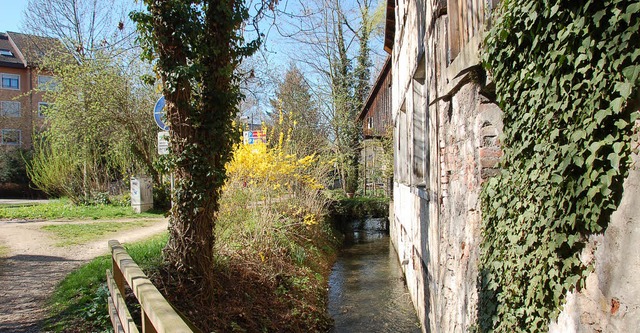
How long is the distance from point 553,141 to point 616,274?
74 cm

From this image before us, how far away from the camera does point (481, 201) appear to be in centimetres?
379

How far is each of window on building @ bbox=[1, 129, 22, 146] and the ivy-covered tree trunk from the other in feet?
111

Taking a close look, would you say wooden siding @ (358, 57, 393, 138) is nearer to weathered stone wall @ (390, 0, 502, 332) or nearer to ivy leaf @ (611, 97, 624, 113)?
weathered stone wall @ (390, 0, 502, 332)

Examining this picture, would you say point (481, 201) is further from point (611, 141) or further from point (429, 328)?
point (429, 328)

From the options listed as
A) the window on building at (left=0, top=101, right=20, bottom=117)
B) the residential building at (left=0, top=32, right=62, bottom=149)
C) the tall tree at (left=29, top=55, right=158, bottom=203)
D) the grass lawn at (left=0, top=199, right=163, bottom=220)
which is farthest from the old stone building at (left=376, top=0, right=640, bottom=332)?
the window on building at (left=0, top=101, right=20, bottom=117)

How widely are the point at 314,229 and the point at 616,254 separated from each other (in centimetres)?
1089

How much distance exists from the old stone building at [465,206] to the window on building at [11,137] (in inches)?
1376

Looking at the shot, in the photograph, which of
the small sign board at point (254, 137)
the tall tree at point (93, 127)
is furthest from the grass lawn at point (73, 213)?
the small sign board at point (254, 137)

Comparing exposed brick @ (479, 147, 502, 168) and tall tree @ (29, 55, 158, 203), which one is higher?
tall tree @ (29, 55, 158, 203)

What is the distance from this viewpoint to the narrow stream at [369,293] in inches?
315

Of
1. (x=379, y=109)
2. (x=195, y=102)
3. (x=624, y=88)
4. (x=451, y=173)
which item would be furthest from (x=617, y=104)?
(x=379, y=109)

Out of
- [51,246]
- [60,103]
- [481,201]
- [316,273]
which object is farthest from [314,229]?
[60,103]

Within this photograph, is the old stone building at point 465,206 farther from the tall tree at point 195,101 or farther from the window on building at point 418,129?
the tall tree at point 195,101

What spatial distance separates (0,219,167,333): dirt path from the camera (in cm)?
503
